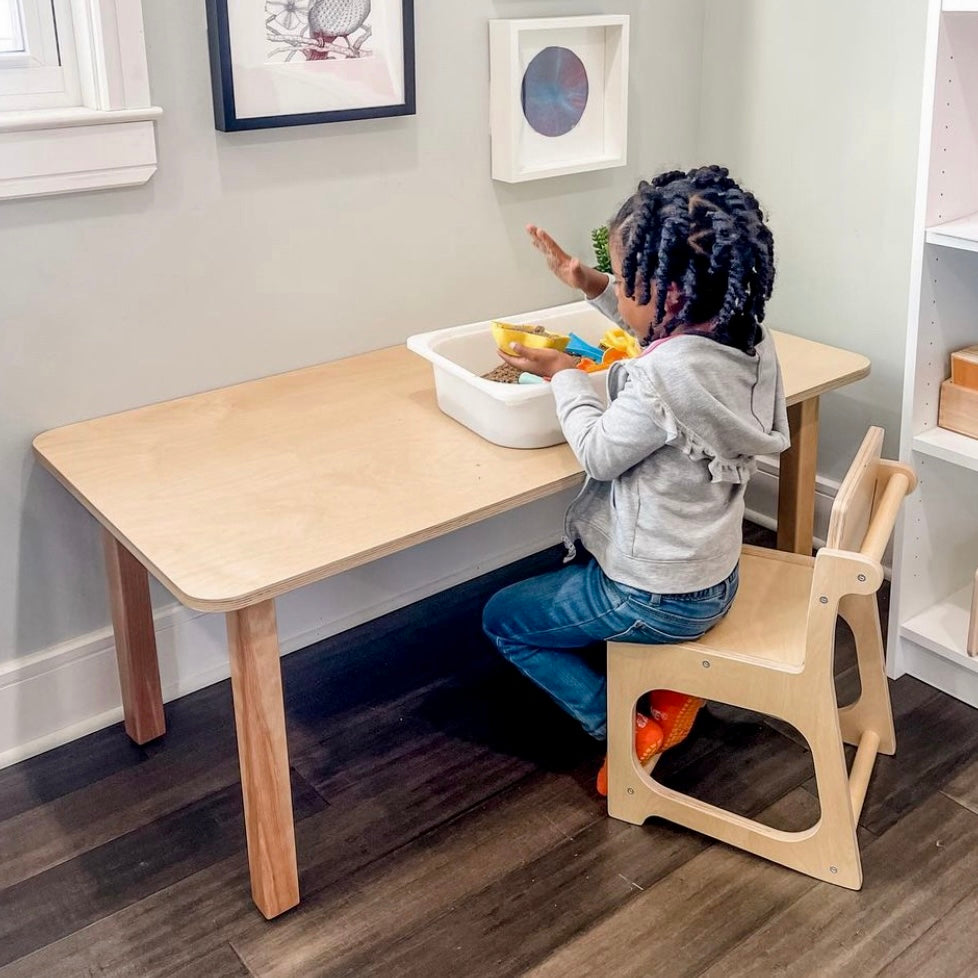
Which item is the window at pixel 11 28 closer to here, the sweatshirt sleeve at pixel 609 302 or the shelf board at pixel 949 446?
the sweatshirt sleeve at pixel 609 302

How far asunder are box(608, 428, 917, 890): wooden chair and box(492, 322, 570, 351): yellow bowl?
1.47 ft

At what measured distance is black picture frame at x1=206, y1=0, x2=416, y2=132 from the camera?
179cm

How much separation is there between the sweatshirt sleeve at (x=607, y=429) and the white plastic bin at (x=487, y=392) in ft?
0.25

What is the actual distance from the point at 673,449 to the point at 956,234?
2.06 ft

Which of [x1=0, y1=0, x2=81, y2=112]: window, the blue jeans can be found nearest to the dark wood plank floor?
the blue jeans

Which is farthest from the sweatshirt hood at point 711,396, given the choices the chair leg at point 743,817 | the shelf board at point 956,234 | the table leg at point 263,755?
the table leg at point 263,755

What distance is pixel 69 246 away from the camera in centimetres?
178

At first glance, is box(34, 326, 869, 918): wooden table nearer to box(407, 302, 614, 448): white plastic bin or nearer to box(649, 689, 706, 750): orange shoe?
box(407, 302, 614, 448): white plastic bin

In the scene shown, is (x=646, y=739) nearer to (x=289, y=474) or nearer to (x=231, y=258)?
(x=289, y=474)

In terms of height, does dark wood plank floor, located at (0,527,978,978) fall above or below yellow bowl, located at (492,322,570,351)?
below

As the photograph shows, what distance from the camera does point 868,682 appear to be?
1.89m

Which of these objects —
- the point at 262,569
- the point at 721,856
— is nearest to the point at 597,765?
the point at 721,856

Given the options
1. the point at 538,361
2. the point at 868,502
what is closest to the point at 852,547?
the point at 868,502

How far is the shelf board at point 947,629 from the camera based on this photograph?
2.04 meters
